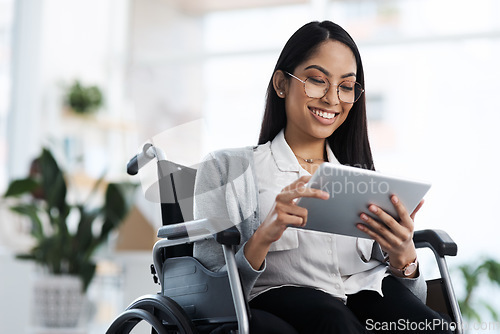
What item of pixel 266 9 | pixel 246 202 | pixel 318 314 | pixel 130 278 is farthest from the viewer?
pixel 266 9

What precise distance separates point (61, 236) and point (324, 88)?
208 cm

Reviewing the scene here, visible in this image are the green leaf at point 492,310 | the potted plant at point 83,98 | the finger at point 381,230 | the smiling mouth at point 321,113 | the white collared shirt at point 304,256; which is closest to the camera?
the finger at point 381,230

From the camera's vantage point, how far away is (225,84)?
4871 mm

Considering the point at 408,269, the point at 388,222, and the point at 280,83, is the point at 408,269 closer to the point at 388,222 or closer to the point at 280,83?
the point at 388,222

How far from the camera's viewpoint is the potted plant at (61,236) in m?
3.04

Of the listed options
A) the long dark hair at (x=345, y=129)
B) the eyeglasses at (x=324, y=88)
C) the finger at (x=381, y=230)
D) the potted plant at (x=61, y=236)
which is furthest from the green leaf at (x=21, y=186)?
the finger at (x=381, y=230)

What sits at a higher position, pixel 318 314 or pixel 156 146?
pixel 156 146

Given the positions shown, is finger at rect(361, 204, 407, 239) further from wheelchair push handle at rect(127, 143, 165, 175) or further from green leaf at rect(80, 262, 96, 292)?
green leaf at rect(80, 262, 96, 292)

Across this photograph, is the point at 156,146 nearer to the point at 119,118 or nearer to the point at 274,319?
the point at 274,319

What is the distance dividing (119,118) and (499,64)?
9.54 feet

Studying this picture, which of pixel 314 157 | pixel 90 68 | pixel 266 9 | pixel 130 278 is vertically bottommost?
pixel 130 278

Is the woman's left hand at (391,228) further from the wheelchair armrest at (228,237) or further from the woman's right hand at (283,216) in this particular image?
the wheelchair armrest at (228,237)

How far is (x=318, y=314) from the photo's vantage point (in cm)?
113

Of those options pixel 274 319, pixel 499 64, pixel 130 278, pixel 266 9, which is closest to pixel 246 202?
pixel 274 319
